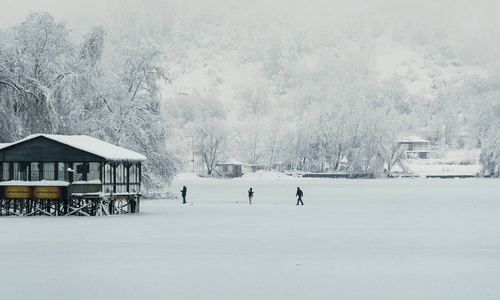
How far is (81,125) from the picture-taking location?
64.3 meters

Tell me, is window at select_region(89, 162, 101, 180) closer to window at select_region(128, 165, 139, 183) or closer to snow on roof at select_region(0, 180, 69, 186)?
snow on roof at select_region(0, 180, 69, 186)

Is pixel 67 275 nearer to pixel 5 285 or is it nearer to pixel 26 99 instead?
pixel 5 285

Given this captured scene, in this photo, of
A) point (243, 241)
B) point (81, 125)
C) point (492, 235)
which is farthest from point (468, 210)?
point (81, 125)

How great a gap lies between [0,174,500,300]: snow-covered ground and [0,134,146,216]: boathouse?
403 cm

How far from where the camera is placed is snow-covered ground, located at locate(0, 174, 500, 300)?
64.3ft

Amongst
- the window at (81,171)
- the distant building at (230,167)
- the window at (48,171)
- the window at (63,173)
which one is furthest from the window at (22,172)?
the distant building at (230,167)

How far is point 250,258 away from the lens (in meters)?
25.7

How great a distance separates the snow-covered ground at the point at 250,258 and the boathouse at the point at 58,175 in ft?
13.2

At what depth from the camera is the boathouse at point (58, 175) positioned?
4750 cm

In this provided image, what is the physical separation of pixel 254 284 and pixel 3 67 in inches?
1443

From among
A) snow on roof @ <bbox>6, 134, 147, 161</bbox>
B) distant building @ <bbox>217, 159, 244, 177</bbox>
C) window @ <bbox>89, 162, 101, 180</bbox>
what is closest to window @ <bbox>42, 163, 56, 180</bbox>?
snow on roof @ <bbox>6, 134, 147, 161</bbox>

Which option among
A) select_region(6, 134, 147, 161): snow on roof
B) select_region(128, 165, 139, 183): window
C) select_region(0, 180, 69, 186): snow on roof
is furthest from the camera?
select_region(128, 165, 139, 183): window

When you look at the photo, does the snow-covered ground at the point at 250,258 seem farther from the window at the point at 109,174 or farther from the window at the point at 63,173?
the window at the point at 109,174

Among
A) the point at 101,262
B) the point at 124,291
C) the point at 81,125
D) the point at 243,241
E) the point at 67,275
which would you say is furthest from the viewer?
the point at 81,125
